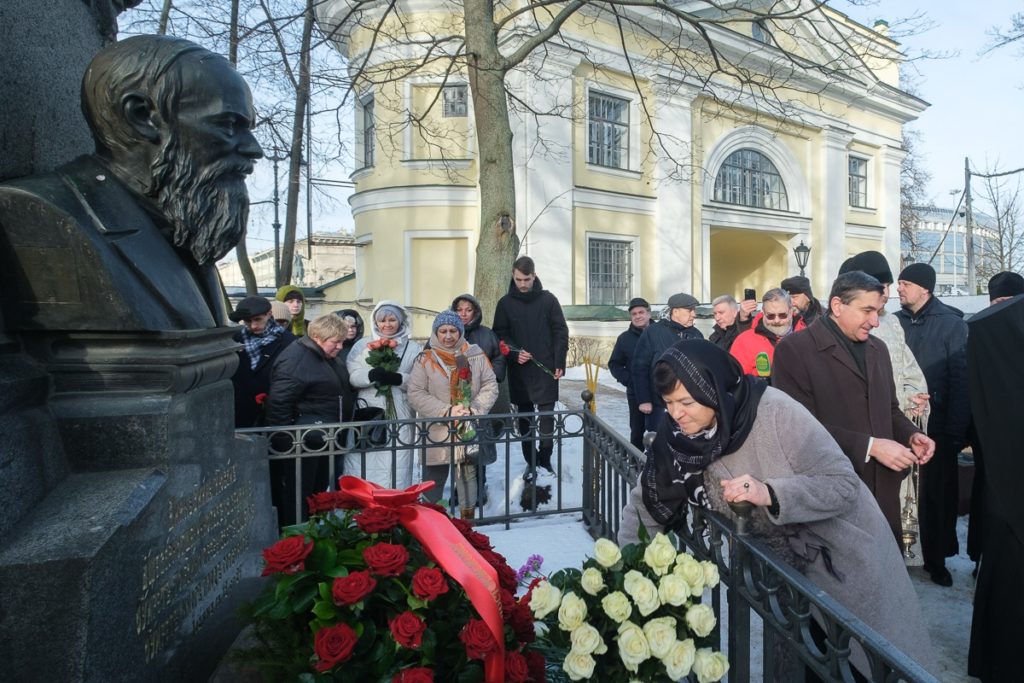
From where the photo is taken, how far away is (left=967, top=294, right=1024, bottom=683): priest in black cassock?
7.86ft

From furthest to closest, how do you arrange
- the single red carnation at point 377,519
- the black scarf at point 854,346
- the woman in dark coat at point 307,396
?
the woman in dark coat at point 307,396 → the black scarf at point 854,346 → the single red carnation at point 377,519

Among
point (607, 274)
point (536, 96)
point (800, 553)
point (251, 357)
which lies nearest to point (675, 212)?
point (607, 274)

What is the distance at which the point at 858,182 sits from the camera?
2656 cm

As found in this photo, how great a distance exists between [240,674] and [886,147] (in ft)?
98.4

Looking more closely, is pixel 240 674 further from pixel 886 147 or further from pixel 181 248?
pixel 886 147

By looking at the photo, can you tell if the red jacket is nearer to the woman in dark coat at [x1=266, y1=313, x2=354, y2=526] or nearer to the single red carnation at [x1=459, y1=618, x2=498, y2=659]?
the woman in dark coat at [x1=266, y1=313, x2=354, y2=526]

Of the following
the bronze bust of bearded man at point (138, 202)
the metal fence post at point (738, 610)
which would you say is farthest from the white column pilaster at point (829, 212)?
the bronze bust of bearded man at point (138, 202)

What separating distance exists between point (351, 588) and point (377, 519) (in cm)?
20

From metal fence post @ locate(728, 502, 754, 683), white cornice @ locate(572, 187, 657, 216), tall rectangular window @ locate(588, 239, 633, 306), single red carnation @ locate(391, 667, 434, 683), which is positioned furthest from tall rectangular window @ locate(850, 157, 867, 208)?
single red carnation @ locate(391, 667, 434, 683)

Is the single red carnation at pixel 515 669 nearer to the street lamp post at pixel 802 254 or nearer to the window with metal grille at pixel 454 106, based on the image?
the window with metal grille at pixel 454 106

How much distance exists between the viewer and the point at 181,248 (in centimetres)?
217

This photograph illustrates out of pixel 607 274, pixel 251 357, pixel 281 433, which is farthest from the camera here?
pixel 607 274

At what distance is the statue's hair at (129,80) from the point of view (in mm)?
1992

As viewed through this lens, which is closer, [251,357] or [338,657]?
[338,657]
